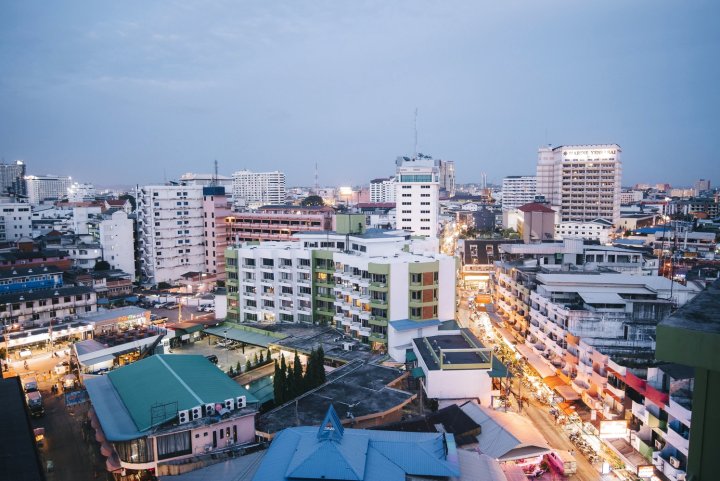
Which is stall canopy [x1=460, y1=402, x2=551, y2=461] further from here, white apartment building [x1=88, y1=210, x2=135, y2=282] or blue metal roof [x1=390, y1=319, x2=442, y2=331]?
white apartment building [x1=88, y1=210, x2=135, y2=282]

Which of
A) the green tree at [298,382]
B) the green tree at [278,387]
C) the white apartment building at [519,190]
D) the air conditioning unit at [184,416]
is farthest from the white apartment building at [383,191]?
the air conditioning unit at [184,416]

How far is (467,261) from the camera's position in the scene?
63.8 m

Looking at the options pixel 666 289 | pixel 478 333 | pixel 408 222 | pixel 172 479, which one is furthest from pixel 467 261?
pixel 172 479

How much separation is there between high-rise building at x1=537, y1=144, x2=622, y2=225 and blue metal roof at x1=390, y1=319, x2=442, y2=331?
74.6 meters

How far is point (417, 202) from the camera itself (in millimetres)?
77188

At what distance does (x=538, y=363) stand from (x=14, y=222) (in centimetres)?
7877

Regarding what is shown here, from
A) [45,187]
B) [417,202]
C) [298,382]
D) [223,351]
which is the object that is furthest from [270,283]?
[45,187]

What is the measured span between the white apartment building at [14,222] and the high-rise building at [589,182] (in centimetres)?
9471

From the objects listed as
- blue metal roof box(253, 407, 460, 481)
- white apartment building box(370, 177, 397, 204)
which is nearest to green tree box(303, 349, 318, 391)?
blue metal roof box(253, 407, 460, 481)

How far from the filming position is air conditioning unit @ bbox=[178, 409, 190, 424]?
69.2 feet

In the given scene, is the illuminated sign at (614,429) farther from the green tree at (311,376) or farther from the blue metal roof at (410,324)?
the green tree at (311,376)

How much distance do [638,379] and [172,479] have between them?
65.3 feet

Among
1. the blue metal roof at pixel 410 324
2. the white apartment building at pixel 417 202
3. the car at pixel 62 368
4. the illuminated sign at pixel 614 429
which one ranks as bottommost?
the car at pixel 62 368

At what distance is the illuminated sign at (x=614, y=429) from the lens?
22234 millimetres
